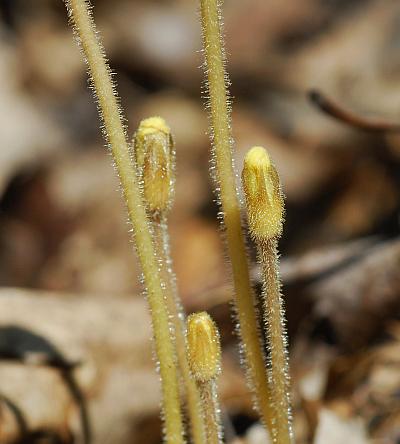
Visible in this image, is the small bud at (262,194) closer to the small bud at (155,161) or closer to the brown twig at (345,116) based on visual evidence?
the small bud at (155,161)

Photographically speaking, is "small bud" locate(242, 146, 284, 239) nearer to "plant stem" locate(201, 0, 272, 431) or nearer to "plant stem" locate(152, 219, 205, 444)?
"plant stem" locate(201, 0, 272, 431)

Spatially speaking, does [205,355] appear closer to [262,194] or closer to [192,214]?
[262,194]

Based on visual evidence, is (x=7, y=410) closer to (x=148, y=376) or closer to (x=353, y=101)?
(x=148, y=376)

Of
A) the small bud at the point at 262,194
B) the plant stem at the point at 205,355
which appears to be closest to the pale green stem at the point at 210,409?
the plant stem at the point at 205,355

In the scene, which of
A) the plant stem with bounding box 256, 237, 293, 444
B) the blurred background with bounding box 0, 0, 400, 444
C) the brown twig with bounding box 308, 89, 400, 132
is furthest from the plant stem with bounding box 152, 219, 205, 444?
the brown twig with bounding box 308, 89, 400, 132

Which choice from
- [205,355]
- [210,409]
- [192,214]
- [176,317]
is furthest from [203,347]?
[192,214]

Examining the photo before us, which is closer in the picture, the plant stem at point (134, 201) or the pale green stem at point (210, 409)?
the plant stem at point (134, 201)

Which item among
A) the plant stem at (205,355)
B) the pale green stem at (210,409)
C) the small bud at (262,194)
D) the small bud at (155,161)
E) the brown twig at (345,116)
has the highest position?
the brown twig at (345,116)

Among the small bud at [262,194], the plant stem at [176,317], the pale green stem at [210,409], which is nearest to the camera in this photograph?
the small bud at [262,194]
